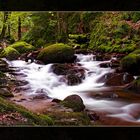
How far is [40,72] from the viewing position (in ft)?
16.3

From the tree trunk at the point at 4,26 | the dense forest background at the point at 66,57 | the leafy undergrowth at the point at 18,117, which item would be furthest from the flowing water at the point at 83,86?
the tree trunk at the point at 4,26

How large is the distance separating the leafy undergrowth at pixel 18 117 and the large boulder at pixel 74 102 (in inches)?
12.2

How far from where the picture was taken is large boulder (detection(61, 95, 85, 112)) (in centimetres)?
474

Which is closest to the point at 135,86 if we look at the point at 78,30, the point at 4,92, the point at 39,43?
the point at 78,30

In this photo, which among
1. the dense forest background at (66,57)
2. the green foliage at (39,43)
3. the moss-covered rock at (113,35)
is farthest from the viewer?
the green foliage at (39,43)

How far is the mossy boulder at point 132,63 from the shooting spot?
4.78 metres

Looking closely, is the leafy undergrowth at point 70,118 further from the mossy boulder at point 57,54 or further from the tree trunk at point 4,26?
the tree trunk at point 4,26

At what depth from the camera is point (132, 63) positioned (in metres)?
4.80

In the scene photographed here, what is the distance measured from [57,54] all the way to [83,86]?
1.86ft

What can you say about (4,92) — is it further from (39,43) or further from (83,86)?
(83,86)

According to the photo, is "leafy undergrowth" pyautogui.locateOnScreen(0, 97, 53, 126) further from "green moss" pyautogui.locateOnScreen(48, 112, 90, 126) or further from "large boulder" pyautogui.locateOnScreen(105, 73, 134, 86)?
"large boulder" pyautogui.locateOnScreen(105, 73, 134, 86)

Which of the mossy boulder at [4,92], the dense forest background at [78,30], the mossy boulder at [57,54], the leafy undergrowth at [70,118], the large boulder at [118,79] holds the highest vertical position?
the dense forest background at [78,30]
